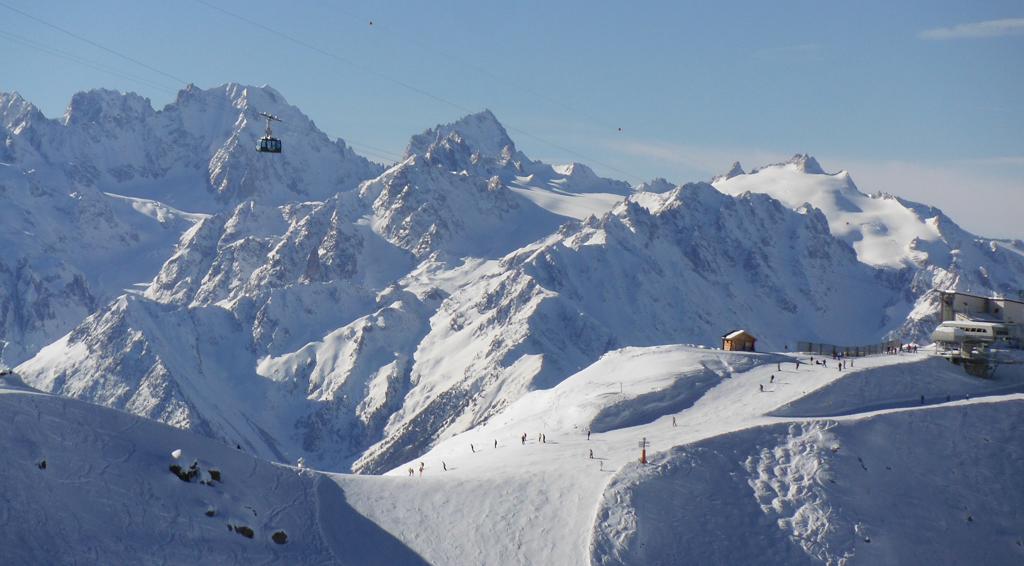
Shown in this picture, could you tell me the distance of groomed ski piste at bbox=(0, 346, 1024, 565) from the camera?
73.6 m

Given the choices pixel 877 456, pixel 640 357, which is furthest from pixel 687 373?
pixel 877 456

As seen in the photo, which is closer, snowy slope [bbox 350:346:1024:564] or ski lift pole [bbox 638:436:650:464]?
snowy slope [bbox 350:346:1024:564]

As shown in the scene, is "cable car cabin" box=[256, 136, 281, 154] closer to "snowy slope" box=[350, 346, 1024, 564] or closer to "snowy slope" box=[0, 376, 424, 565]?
"snowy slope" box=[350, 346, 1024, 564]

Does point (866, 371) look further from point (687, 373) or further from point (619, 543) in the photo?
point (619, 543)

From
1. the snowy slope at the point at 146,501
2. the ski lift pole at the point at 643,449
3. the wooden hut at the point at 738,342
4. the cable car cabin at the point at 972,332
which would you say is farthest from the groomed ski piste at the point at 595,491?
the wooden hut at the point at 738,342

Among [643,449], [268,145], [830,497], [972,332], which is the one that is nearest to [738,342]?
[972,332]

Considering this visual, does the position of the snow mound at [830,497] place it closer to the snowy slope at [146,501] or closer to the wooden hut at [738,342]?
the snowy slope at [146,501]

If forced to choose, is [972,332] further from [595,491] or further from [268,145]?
[268,145]

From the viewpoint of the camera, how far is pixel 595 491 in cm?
8431

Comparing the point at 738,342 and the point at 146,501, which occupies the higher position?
the point at 738,342

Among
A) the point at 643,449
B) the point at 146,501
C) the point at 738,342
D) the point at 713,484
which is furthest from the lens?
the point at 738,342

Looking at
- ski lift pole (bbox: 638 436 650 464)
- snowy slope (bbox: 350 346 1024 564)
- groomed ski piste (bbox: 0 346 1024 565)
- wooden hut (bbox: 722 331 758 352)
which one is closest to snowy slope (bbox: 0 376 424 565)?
groomed ski piste (bbox: 0 346 1024 565)

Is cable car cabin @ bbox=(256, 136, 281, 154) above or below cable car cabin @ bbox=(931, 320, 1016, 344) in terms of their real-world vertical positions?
above

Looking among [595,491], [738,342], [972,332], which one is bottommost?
[595,491]
